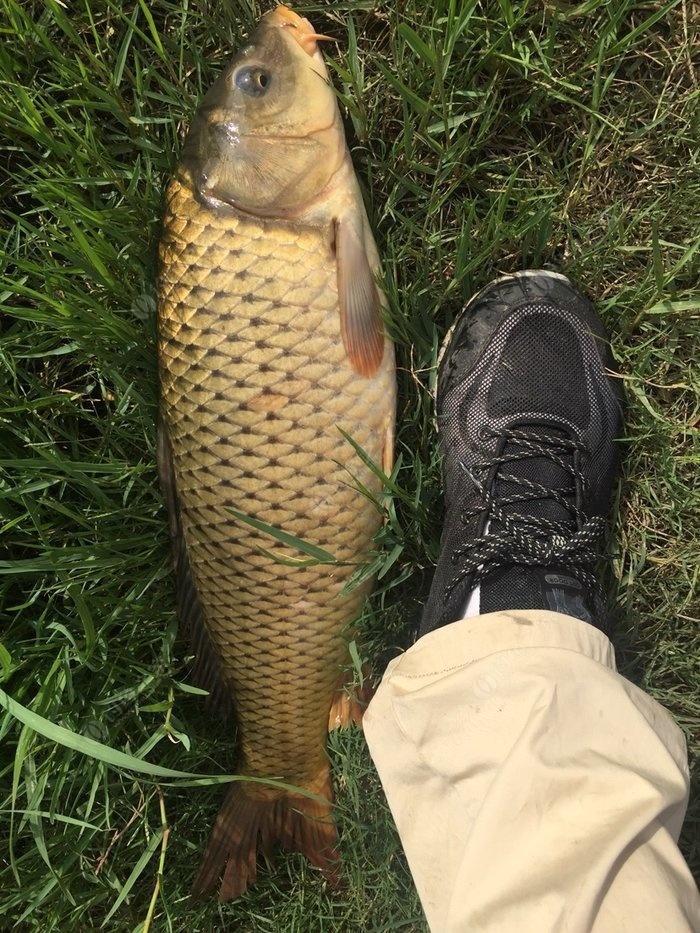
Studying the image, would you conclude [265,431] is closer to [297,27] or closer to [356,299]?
[356,299]

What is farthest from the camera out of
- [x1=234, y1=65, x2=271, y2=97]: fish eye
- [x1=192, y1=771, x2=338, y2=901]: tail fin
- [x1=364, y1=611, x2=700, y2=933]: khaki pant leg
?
[x1=192, y1=771, x2=338, y2=901]: tail fin

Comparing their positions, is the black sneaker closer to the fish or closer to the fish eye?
the fish

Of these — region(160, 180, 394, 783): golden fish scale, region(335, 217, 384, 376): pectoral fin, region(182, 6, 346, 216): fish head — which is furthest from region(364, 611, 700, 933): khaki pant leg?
region(182, 6, 346, 216): fish head

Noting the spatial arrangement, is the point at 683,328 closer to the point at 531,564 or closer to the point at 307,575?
the point at 531,564

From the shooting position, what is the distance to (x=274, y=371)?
4.07 ft

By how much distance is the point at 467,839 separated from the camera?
39.8 inches

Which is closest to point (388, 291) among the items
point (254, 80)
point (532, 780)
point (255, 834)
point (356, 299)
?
point (356, 299)

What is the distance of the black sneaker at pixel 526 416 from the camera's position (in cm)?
145

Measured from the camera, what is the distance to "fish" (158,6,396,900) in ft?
4.03

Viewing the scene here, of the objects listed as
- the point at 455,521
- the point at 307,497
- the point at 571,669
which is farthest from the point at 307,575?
the point at 571,669

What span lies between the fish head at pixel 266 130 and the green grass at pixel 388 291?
0.49ft

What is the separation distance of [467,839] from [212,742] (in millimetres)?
843

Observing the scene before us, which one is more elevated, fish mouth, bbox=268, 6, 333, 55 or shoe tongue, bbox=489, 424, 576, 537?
fish mouth, bbox=268, 6, 333, 55

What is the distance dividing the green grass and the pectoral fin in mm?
97
